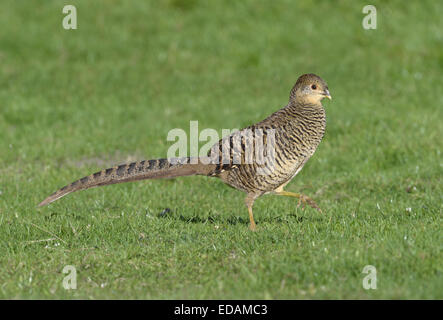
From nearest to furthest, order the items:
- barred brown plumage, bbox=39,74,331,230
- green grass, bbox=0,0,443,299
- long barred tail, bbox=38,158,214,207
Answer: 1. green grass, bbox=0,0,443,299
2. long barred tail, bbox=38,158,214,207
3. barred brown plumage, bbox=39,74,331,230

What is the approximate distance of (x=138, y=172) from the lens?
24.2 feet

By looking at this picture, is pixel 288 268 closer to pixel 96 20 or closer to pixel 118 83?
pixel 118 83

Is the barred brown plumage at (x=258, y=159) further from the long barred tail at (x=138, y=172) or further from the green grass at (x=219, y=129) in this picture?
the green grass at (x=219, y=129)

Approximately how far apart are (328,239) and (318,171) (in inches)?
158

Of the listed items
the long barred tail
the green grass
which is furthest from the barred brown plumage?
the green grass

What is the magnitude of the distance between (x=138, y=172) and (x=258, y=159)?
4.38 feet

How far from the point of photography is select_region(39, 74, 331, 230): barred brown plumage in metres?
7.33

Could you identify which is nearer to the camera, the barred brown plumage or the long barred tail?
the long barred tail

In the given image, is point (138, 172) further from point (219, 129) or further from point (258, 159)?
point (219, 129)

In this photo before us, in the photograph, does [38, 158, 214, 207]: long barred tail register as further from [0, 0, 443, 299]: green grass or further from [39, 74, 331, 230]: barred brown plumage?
[0, 0, 443, 299]: green grass

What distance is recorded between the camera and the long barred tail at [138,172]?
7.21 meters

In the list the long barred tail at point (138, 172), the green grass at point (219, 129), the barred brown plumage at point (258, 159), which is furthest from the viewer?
the barred brown plumage at point (258, 159)

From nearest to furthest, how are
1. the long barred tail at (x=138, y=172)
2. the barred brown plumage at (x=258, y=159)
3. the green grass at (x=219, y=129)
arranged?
the green grass at (x=219, y=129) → the long barred tail at (x=138, y=172) → the barred brown plumage at (x=258, y=159)

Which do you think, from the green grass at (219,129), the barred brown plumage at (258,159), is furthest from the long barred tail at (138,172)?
the green grass at (219,129)
